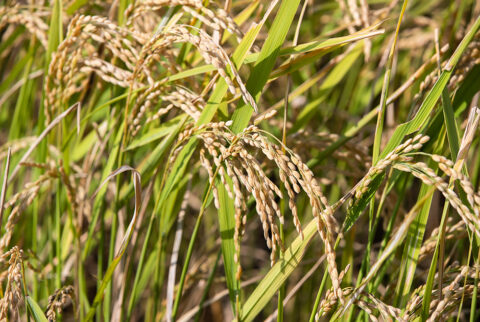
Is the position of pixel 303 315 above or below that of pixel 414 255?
below

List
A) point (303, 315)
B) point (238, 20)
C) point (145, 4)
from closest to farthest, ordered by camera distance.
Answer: point (145, 4)
point (238, 20)
point (303, 315)

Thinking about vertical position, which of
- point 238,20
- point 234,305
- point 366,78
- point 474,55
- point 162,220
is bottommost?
point 234,305

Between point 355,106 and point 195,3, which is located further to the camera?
point 355,106

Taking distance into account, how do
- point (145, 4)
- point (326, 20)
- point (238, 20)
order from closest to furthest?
point (145, 4)
point (238, 20)
point (326, 20)

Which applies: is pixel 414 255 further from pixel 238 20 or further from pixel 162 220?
pixel 238 20

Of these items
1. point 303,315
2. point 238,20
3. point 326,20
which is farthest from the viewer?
point 326,20

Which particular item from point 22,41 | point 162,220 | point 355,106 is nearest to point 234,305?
point 162,220

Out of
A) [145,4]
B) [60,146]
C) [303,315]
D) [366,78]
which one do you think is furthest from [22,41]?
[303,315]

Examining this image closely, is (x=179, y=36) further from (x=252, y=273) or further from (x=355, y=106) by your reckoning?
(x=252, y=273)

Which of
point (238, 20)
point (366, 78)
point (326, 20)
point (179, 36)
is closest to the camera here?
point (179, 36)
